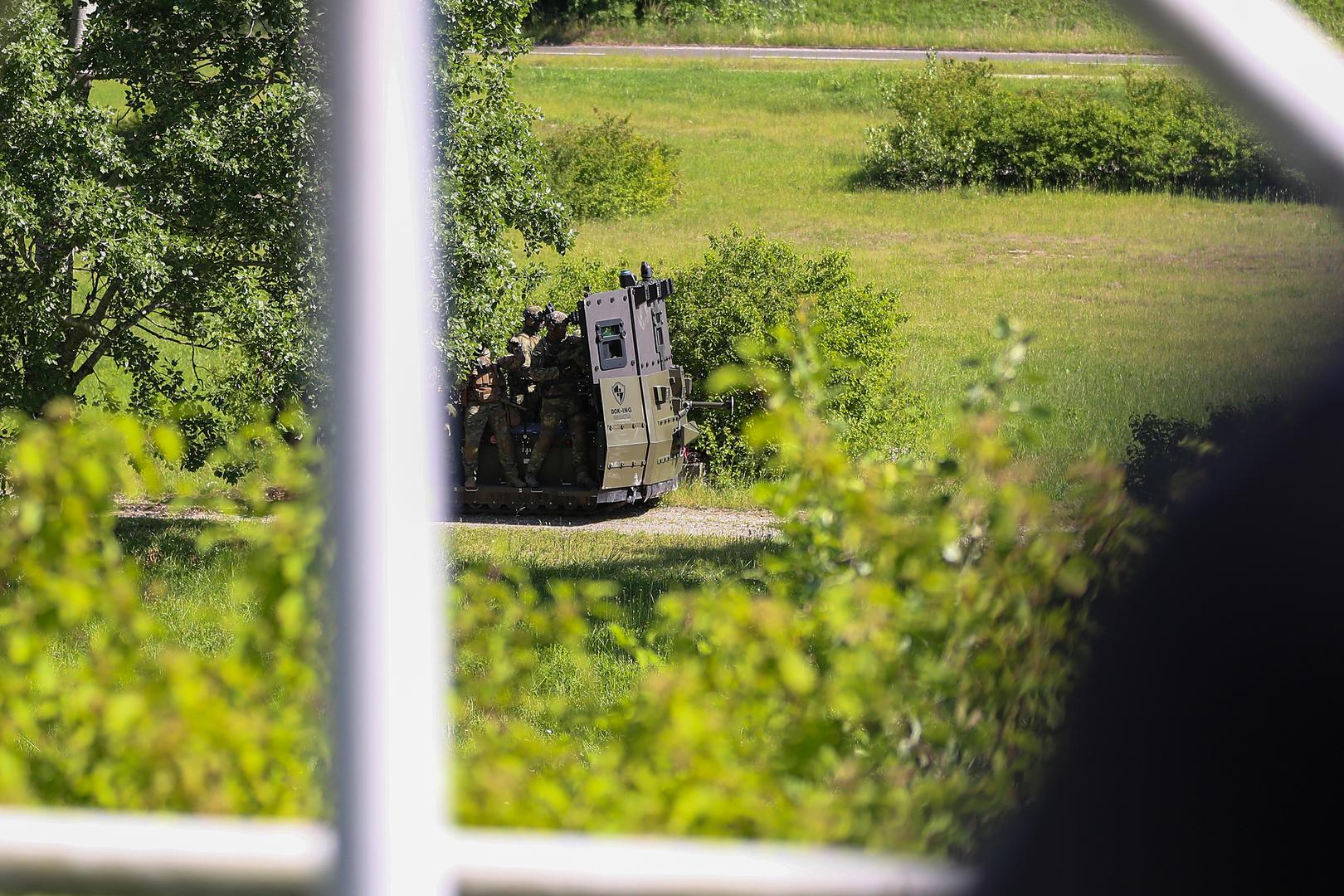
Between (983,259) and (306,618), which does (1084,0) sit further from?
(983,259)

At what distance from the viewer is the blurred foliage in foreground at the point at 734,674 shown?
5.36 ft

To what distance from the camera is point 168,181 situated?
9258 millimetres

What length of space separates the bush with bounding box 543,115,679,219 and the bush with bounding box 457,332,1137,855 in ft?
80.0

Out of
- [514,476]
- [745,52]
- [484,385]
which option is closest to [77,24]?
[484,385]

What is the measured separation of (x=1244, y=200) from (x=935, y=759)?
1120 mm

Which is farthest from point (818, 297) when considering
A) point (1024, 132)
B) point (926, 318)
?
point (1024, 132)

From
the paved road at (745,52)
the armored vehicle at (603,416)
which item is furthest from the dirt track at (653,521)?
the paved road at (745,52)

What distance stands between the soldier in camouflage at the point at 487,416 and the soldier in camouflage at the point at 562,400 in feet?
0.72

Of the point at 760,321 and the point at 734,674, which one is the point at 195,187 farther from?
the point at 734,674

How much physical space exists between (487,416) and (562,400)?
0.76 meters

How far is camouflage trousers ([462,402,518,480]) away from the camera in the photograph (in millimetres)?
13664

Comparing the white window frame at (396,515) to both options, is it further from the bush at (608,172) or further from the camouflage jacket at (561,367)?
the bush at (608,172)

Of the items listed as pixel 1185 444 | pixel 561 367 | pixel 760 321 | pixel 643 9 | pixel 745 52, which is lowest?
pixel 1185 444

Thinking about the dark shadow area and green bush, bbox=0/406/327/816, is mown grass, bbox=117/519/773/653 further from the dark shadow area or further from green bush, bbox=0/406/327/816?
the dark shadow area
